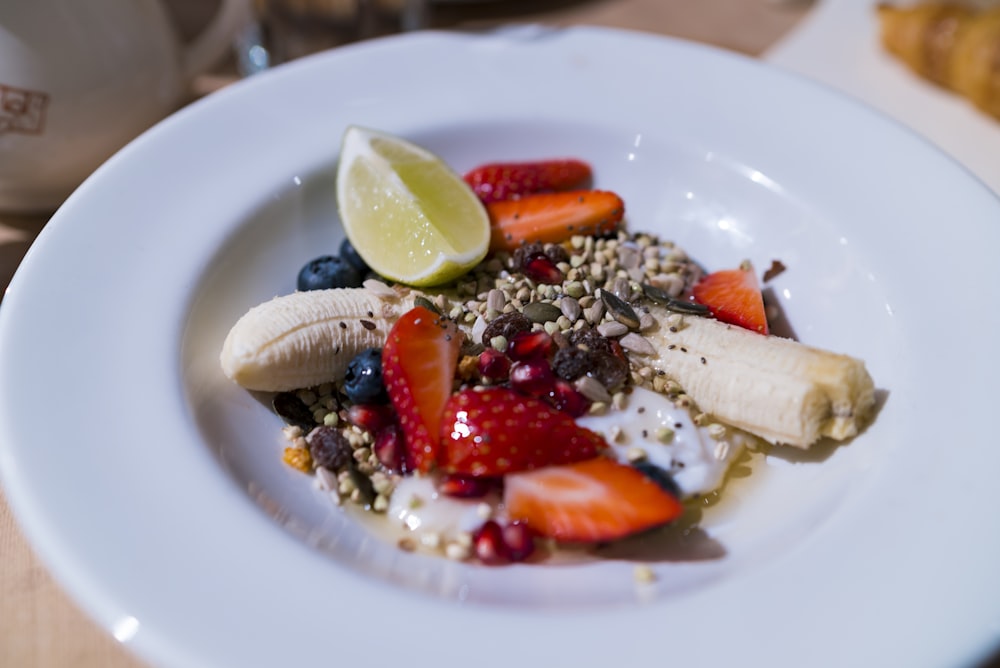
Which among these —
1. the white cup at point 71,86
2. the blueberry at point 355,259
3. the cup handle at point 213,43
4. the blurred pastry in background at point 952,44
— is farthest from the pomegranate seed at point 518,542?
the blurred pastry in background at point 952,44

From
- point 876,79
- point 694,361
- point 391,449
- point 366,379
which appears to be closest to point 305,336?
point 366,379

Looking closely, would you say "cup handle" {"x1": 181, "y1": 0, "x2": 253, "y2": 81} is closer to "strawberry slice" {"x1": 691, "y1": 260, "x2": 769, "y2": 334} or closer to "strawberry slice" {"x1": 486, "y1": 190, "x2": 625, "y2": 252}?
"strawberry slice" {"x1": 486, "y1": 190, "x2": 625, "y2": 252}

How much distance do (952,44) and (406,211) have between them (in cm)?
152

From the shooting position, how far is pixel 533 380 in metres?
1.41

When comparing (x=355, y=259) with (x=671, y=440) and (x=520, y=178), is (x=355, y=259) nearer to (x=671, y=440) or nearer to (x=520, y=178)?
(x=520, y=178)

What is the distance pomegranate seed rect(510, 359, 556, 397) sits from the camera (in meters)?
1.42

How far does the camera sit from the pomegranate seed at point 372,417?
1.42 metres

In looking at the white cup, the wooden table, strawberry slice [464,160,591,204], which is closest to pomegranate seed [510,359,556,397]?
strawberry slice [464,160,591,204]

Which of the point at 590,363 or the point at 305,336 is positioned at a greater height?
the point at 590,363

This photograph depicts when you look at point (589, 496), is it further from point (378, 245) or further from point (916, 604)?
point (378, 245)

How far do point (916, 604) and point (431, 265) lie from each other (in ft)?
3.13

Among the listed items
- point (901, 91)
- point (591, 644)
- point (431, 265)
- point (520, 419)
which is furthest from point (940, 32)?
point (591, 644)

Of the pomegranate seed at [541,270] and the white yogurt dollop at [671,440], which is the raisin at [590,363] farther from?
the pomegranate seed at [541,270]

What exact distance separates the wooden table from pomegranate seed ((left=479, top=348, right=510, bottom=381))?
26.4 inches
